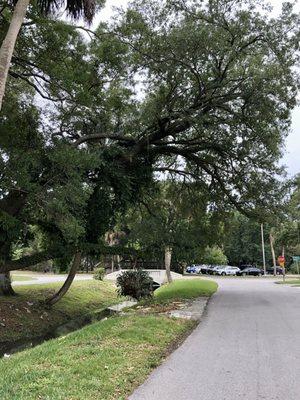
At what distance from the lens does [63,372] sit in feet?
22.0

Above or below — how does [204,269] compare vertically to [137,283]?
above

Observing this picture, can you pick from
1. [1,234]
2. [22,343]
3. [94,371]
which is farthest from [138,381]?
[22,343]

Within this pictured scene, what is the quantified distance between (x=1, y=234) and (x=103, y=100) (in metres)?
6.73

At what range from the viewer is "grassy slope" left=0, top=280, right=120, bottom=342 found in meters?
18.4

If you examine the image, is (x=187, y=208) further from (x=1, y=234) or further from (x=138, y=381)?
(x=138, y=381)

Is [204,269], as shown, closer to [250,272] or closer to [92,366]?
[250,272]

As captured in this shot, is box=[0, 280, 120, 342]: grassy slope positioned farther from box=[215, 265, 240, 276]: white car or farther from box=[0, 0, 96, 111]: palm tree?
box=[215, 265, 240, 276]: white car

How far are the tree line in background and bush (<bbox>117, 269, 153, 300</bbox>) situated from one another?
3152 millimetres

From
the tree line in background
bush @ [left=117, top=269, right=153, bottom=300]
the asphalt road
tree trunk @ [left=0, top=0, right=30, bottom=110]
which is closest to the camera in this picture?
the asphalt road

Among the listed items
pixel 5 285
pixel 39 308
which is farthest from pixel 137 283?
pixel 5 285

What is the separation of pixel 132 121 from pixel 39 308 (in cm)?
961

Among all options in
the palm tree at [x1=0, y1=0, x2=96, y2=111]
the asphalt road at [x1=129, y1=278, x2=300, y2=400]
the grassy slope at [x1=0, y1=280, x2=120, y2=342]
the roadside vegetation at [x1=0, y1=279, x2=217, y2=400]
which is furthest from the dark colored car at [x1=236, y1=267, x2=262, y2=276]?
the palm tree at [x1=0, y1=0, x2=96, y2=111]

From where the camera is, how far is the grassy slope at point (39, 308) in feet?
60.3

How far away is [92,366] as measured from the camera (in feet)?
23.1
